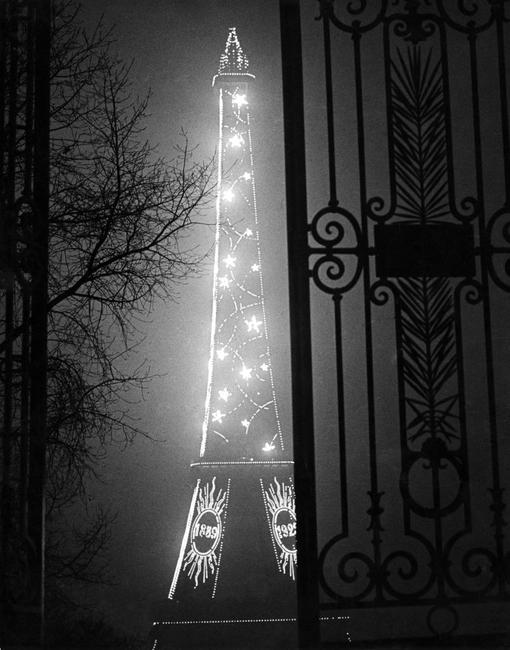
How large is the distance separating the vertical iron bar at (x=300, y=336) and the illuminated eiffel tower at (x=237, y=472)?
216 inches

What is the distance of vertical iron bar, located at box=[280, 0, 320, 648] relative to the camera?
2582 millimetres

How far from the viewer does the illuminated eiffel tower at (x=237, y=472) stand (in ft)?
28.0

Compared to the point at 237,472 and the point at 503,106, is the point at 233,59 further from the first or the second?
the point at 503,106

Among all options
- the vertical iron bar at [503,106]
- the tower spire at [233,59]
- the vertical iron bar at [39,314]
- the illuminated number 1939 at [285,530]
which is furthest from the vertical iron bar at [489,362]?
the illuminated number 1939 at [285,530]

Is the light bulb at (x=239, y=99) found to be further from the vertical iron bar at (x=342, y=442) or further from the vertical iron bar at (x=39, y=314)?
the vertical iron bar at (x=342, y=442)

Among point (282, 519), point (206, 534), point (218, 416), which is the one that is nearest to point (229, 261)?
point (218, 416)

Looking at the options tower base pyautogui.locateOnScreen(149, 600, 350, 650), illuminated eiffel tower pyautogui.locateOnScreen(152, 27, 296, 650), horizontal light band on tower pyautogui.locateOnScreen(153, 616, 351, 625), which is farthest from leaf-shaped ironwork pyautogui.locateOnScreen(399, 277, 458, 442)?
horizontal light band on tower pyautogui.locateOnScreen(153, 616, 351, 625)

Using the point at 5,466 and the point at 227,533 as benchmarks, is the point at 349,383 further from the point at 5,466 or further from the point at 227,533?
the point at 227,533

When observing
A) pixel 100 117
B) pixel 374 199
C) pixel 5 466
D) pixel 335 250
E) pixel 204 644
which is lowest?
pixel 204 644

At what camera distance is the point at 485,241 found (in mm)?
2783

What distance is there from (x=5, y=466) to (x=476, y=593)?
1.61 metres

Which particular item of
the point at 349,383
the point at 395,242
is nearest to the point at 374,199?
the point at 395,242

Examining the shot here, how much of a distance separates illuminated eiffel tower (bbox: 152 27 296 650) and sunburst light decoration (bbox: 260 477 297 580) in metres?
A: 0.01

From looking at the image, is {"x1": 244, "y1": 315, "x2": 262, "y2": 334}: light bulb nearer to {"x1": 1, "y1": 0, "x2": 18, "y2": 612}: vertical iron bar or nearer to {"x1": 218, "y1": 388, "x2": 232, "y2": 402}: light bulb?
{"x1": 218, "y1": 388, "x2": 232, "y2": 402}: light bulb
